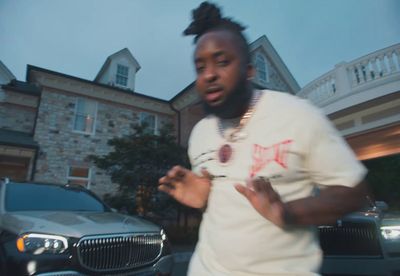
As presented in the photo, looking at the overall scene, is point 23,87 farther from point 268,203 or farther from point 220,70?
point 268,203

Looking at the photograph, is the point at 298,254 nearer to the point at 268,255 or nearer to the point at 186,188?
the point at 268,255

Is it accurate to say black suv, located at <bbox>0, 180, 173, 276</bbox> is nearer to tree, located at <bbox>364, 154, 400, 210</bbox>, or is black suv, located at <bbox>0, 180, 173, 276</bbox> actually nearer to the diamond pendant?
the diamond pendant

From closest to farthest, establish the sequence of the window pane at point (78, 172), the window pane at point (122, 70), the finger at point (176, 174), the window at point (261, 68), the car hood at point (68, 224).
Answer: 1. the finger at point (176, 174)
2. the car hood at point (68, 224)
3. the window pane at point (78, 172)
4. the window at point (261, 68)
5. the window pane at point (122, 70)

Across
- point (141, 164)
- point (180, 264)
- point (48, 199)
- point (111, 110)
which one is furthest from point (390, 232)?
point (111, 110)

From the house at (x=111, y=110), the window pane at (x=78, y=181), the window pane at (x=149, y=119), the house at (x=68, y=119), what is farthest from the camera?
the window pane at (x=149, y=119)

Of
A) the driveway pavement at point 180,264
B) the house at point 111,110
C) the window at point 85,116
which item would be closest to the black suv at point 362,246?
the driveway pavement at point 180,264

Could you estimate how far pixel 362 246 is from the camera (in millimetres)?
3969

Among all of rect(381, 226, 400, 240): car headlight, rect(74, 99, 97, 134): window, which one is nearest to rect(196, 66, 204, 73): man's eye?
rect(381, 226, 400, 240): car headlight

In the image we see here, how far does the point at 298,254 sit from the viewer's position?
0.84 m

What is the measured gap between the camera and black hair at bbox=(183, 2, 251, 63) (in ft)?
3.77

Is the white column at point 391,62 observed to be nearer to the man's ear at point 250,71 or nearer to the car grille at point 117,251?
the car grille at point 117,251

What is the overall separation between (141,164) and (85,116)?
5.53 metres

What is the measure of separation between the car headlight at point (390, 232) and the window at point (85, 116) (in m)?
12.0

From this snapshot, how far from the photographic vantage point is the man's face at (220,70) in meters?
1.00
